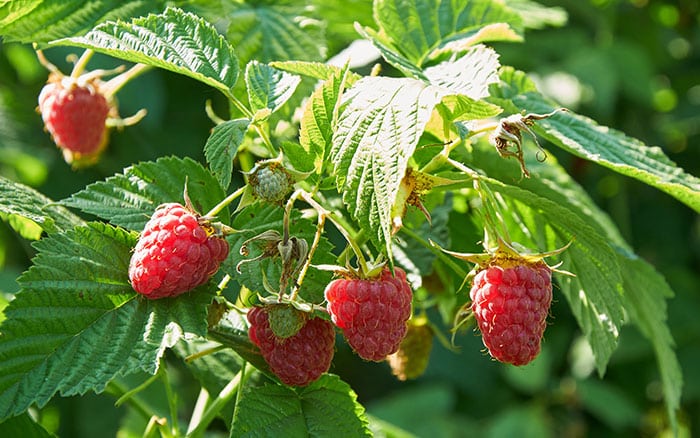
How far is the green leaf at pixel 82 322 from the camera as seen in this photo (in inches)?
35.6

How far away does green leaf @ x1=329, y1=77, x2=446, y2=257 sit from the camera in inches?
34.1

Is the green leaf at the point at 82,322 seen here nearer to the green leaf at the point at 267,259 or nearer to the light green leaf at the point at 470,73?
the green leaf at the point at 267,259

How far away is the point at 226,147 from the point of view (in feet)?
3.10

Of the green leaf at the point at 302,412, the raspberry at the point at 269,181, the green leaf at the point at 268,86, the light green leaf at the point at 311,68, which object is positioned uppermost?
the light green leaf at the point at 311,68

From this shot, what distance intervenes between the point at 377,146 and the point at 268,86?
0.20 m

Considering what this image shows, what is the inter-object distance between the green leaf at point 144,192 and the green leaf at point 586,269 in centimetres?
30

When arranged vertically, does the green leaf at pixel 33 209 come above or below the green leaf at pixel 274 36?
above

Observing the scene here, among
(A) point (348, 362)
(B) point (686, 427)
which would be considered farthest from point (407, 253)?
(B) point (686, 427)

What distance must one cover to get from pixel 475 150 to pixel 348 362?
181 centimetres

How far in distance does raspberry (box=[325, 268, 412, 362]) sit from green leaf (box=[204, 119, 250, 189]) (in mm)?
144

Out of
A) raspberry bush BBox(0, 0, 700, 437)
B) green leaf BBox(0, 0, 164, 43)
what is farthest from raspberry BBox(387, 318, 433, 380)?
green leaf BBox(0, 0, 164, 43)

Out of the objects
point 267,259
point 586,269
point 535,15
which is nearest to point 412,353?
point 586,269

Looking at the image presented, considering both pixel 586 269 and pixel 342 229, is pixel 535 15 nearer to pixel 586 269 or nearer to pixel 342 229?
pixel 586 269

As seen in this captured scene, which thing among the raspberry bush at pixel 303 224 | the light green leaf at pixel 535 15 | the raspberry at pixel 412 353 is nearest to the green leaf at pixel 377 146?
the raspberry bush at pixel 303 224
